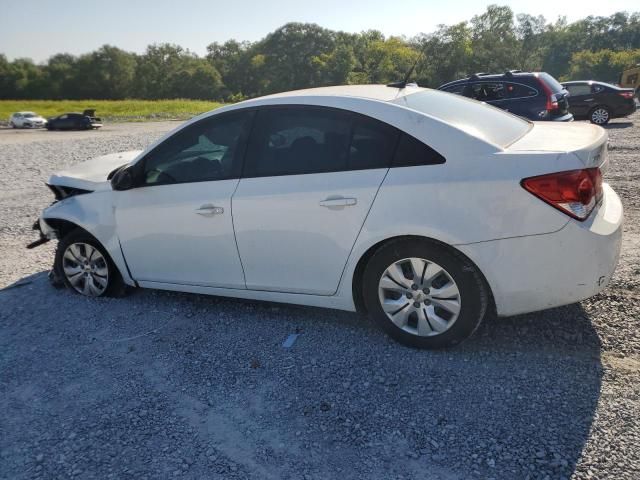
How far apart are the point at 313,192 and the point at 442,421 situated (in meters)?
1.61

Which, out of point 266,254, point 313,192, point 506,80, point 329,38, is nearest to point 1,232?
point 266,254

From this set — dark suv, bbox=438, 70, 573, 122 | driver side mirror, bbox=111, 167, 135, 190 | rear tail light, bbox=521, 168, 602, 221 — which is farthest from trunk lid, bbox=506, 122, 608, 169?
dark suv, bbox=438, 70, 573, 122

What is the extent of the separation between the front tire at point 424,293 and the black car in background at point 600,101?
1598 cm

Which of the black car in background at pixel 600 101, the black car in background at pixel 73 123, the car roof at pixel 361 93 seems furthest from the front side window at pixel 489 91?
the black car in background at pixel 73 123

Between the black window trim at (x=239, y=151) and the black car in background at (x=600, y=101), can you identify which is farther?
the black car in background at (x=600, y=101)

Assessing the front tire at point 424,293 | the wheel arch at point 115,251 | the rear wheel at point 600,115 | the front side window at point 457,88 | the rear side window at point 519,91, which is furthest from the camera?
the rear wheel at point 600,115

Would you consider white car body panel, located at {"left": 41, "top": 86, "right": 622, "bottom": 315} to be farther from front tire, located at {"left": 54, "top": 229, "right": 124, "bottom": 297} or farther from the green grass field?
the green grass field

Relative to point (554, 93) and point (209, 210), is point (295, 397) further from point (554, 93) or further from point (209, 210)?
point (554, 93)

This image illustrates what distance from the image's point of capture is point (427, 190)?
312 centimetres

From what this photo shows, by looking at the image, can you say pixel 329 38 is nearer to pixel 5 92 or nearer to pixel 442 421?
pixel 5 92

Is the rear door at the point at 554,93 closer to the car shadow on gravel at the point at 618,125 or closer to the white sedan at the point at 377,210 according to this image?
the car shadow on gravel at the point at 618,125

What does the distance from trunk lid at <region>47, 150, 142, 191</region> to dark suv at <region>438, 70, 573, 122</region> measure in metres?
8.61

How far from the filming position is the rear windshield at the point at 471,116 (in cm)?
333

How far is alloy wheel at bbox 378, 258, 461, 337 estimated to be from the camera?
3.22 meters
